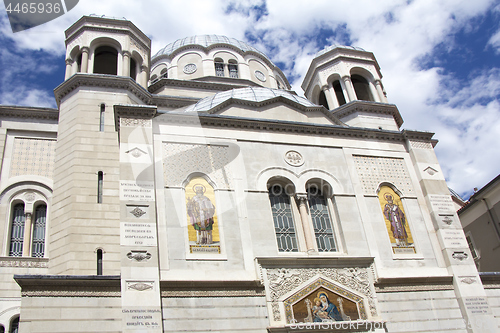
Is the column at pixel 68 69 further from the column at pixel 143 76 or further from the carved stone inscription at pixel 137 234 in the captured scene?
the carved stone inscription at pixel 137 234

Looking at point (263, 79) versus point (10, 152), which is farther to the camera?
point (263, 79)

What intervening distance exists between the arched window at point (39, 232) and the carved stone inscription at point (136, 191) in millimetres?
7646

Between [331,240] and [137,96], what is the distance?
1202 centimetres

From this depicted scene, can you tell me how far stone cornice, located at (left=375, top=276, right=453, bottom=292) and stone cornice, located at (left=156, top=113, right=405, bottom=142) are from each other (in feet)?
18.2

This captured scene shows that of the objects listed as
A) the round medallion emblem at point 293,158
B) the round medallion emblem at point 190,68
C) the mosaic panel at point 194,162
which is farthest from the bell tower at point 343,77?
the mosaic panel at point 194,162

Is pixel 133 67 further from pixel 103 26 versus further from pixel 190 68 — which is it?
pixel 190 68

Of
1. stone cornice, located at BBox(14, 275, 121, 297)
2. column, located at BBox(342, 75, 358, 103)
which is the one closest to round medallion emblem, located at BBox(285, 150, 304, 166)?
stone cornice, located at BBox(14, 275, 121, 297)

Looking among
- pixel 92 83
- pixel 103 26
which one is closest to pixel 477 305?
pixel 92 83

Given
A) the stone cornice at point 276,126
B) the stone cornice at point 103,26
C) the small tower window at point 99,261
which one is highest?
the stone cornice at point 103,26

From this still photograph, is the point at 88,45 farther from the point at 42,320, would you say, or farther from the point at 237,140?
the point at 42,320

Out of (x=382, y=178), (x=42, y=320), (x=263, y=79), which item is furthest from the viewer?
(x=263, y=79)

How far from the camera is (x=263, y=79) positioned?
A: 1387 inches

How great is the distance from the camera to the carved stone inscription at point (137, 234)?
13039 millimetres

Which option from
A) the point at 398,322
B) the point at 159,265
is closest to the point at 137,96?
the point at 159,265
